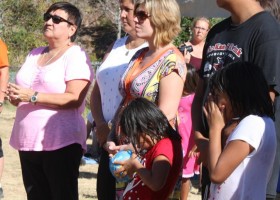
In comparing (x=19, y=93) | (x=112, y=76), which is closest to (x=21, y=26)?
(x=19, y=93)

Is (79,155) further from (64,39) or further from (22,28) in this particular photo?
(22,28)

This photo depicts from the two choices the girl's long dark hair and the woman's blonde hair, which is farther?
the woman's blonde hair

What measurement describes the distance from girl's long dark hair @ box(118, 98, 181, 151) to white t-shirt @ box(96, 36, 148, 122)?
752 mm

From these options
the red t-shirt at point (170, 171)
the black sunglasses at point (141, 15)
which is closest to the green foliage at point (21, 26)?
the black sunglasses at point (141, 15)

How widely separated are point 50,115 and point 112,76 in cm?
54

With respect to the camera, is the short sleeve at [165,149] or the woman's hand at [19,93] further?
the woman's hand at [19,93]

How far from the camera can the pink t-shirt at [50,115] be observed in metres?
4.27

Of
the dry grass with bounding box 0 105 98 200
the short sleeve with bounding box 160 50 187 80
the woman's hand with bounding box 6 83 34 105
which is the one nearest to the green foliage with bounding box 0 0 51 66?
the dry grass with bounding box 0 105 98 200

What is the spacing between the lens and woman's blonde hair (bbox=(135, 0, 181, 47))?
3.57 metres

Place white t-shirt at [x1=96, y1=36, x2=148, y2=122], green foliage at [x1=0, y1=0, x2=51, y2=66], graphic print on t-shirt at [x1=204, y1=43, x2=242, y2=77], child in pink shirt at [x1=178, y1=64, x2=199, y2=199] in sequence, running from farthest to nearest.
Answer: green foliage at [x1=0, y1=0, x2=51, y2=66] → child in pink shirt at [x1=178, y1=64, x2=199, y2=199] → white t-shirt at [x1=96, y1=36, x2=148, y2=122] → graphic print on t-shirt at [x1=204, y1=43, x2=242, y2=77]

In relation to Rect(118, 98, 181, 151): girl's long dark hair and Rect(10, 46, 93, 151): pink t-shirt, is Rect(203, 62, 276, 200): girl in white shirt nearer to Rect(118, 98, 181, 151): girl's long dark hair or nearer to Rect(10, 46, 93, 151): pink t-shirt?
Rect(118, 98, 181, 151): girl's long dark hair

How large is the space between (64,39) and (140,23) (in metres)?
1.01

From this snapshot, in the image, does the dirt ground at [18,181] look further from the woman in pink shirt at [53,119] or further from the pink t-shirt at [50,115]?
the pink t-shirt at [50,115]

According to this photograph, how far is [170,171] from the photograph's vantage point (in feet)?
10.7
